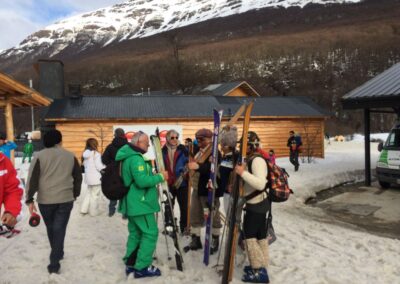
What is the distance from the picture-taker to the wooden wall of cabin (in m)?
19.2

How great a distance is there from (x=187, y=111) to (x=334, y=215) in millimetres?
12652

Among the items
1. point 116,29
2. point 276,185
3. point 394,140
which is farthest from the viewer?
point 116,29

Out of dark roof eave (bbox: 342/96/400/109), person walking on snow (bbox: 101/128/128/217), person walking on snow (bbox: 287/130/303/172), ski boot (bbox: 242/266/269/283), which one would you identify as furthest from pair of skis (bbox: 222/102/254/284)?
person walking on snow (bbox: 287/130/303/172)

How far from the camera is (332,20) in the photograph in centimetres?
10300

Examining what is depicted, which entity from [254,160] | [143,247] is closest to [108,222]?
[143,247]

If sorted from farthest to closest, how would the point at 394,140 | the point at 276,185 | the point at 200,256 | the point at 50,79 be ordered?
the point at 50,79, the point at 394,140, the point at 200,256, the point at 276,185

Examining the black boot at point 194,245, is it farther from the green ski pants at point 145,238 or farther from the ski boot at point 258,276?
the ski boot at point 258,276

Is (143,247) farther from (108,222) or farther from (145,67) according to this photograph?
(145,67)

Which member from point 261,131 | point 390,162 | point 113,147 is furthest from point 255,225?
point 261,131

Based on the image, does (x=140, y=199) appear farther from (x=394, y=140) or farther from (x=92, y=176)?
(x=394, y=140)

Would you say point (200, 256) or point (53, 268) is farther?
point (200, 256)

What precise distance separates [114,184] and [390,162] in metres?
8.86

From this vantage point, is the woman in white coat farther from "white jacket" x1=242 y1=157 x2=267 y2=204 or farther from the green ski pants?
"white jacket" x1=242 y1=157 x2=267 y2=204

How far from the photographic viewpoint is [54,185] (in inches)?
191
